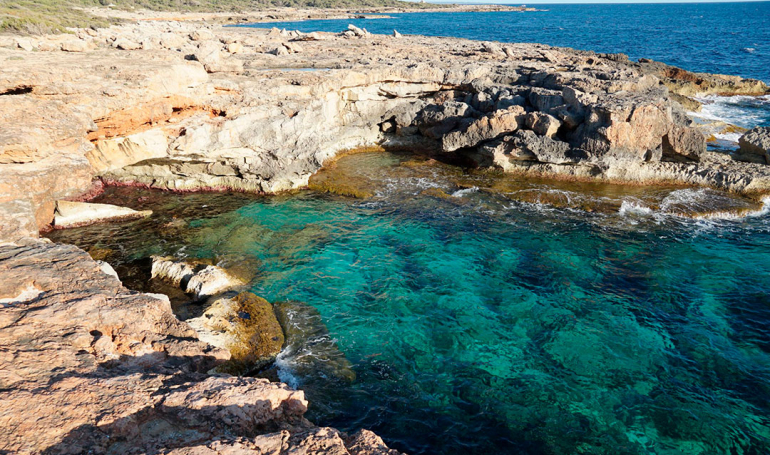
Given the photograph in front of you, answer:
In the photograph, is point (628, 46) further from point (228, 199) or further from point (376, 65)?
point (228, 199)

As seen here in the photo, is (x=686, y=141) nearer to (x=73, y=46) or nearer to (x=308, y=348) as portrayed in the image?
(x=308, y=348)

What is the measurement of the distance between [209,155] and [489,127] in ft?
47.0

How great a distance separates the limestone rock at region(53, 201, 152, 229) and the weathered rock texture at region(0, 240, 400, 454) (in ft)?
31.2

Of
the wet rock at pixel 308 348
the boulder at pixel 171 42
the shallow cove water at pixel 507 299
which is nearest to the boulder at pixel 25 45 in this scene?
the boulder at pixel 171 42

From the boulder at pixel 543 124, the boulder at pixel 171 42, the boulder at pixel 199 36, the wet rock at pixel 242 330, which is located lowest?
the wet rock at pixel 242 330

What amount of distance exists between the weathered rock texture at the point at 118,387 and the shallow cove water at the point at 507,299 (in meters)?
3.49

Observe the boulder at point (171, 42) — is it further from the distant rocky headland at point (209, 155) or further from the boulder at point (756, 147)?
the boulder at point (756, 147)

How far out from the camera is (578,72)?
2652cm

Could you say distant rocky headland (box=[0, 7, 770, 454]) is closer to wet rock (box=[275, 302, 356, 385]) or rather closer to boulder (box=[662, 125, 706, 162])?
boulder (box=[662, 125, 706, 162])

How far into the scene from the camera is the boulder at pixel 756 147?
72.2 feet

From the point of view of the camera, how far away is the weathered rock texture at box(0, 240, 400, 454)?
18.5 ft

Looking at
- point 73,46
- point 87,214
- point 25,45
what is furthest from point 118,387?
point 25,45

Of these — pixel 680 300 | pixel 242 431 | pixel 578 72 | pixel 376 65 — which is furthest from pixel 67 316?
pixel 578 72

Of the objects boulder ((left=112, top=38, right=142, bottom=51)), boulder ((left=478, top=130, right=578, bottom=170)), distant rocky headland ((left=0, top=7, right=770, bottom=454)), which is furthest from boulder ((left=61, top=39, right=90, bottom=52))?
boulder ((left=478, top=130, right=578, bottom=170))
